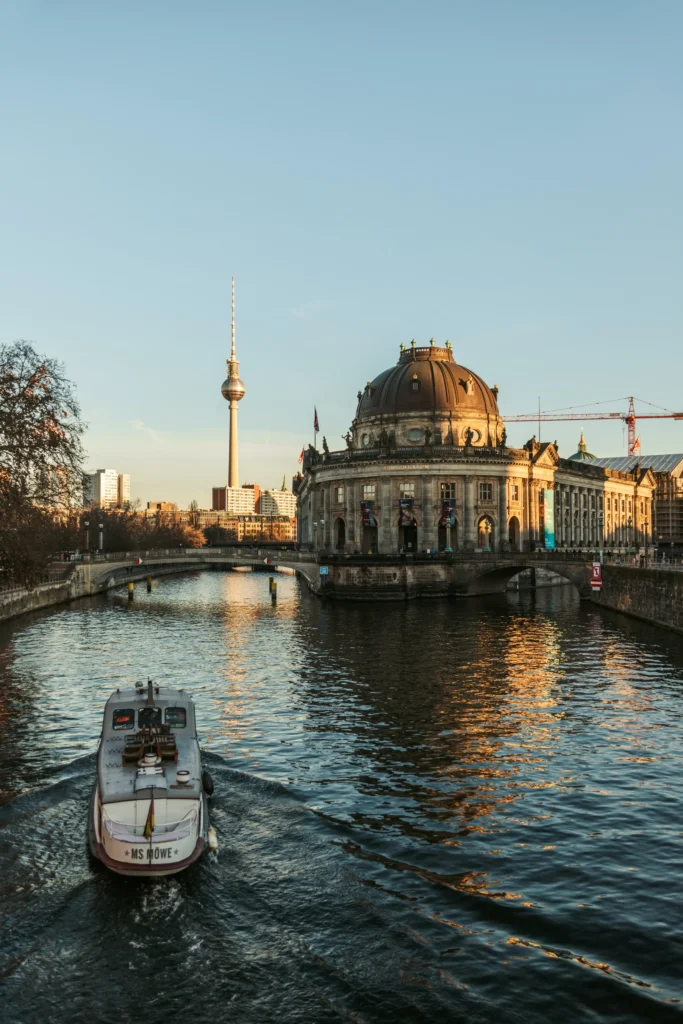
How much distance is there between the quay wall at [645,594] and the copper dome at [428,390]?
47142mm

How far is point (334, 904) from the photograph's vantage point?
20.6 m

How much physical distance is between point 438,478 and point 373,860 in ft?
312

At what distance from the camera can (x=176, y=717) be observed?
1053 inches

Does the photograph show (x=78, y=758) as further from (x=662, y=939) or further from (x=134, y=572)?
(x=134, y=572)

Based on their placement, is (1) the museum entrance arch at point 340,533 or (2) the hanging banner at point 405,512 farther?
(1) the museum entrance arch at point 340,533

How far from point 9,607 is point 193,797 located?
60.6 m

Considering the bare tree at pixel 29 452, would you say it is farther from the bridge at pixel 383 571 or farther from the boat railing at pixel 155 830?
the boat railing at pixel 155 830

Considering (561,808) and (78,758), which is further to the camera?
(78,758)

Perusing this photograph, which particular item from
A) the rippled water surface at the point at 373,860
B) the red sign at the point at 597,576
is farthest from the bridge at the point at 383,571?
the rippled water surface at the point at 373,860

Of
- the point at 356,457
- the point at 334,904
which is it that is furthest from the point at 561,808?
the point at 356,457

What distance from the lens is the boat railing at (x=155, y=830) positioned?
831 inches

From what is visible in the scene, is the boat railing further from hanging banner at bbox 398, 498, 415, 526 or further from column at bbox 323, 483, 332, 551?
column at bbox 323, 483, 332, 551

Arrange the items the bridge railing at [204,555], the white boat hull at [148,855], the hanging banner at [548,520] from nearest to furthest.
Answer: the white boat hull at [148,855], the bridge railing at [204,555], the hanging banner at [548,520]

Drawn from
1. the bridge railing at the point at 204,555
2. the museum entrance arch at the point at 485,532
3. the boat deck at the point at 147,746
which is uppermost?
the museum entrance arch at the point at 485,532
